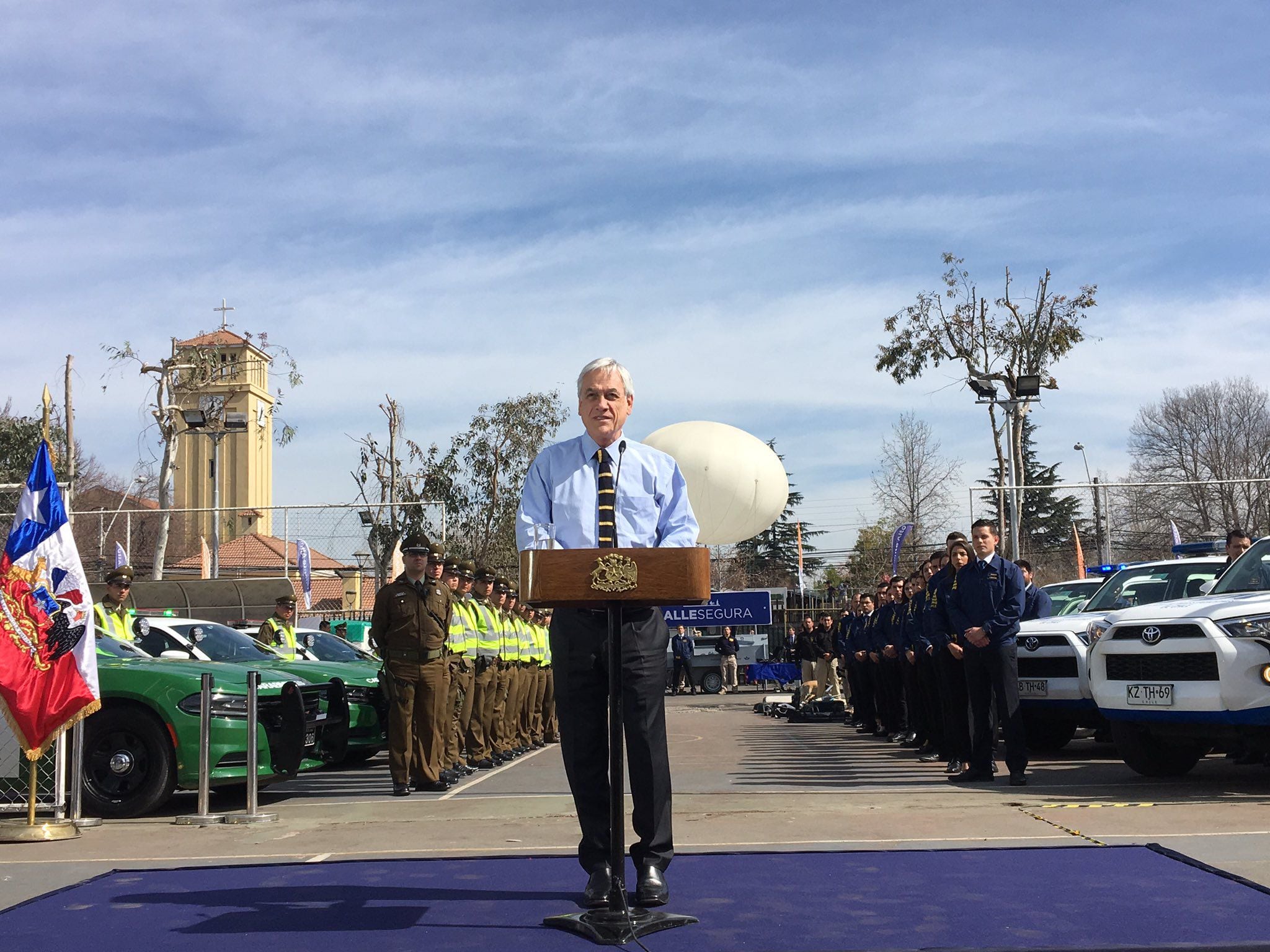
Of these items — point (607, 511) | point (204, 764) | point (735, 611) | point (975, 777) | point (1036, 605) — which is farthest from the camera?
→ point (735, 611)

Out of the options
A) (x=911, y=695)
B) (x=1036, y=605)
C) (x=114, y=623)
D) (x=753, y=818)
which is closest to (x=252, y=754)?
(x=114, y=623)

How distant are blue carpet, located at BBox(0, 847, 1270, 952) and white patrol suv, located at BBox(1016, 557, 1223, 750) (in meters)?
5.87

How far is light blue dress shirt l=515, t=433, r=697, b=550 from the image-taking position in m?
5.02

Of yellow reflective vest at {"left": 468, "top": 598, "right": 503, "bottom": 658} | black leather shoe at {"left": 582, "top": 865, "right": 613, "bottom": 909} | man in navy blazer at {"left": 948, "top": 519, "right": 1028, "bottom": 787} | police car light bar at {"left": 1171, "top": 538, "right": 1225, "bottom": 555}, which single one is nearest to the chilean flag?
yellow reflective vest at {"left": 468, "top": 598, "right": 503, "bottom": 658}

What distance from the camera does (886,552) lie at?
178ft

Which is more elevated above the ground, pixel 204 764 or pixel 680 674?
pixel 204 764

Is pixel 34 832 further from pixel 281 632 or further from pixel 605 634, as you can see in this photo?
pixel 281 632

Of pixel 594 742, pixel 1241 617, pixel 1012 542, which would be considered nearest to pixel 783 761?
pixel 1241 617

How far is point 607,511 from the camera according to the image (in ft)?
16.5

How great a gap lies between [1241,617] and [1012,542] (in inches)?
510

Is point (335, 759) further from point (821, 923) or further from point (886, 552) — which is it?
point (886, 552)

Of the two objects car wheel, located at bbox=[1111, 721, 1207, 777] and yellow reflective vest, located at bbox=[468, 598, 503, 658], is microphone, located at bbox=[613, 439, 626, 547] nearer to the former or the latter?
car wheel, located at bbox=[1111, 721, 1207, 777]

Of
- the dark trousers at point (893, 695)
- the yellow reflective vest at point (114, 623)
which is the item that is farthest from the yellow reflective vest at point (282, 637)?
the dark trousers at point (893, 695)

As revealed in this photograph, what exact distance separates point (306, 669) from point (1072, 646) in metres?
6.88
